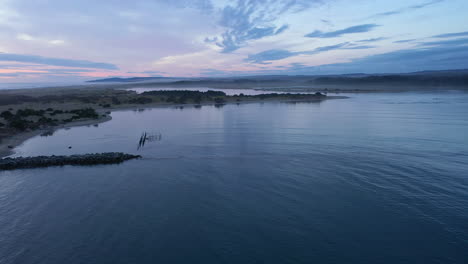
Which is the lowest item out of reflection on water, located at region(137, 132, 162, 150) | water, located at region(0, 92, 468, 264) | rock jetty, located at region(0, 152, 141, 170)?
water, located at region(0, 92, 468, 264)

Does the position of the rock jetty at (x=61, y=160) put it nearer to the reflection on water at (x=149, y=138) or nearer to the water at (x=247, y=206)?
the water at (x=247, y=206)

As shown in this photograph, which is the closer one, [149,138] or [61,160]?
[61,160]

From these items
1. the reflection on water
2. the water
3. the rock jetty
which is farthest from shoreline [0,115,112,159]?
the reflection on water

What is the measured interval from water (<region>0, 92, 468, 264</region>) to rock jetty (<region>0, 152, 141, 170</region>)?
1.18 metres

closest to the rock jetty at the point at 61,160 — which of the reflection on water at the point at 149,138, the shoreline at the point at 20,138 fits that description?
the shoreline at the point at 20,138

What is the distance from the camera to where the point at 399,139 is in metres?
29.8

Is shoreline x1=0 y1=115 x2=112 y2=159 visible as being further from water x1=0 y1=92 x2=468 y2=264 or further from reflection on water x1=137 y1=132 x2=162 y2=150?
reflection on water x1=137 y1=132 x2=162 y2=150

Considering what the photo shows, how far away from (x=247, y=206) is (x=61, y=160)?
57.7ft

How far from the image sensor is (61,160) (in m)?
22.9

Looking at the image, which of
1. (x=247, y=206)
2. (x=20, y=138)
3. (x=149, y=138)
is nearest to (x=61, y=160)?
(x=149, y=138)

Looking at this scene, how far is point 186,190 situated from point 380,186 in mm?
12415

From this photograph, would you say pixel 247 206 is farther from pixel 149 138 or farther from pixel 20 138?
pixel 20 138

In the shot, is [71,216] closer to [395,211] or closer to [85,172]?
[85,172]

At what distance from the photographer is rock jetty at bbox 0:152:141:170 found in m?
21.9
